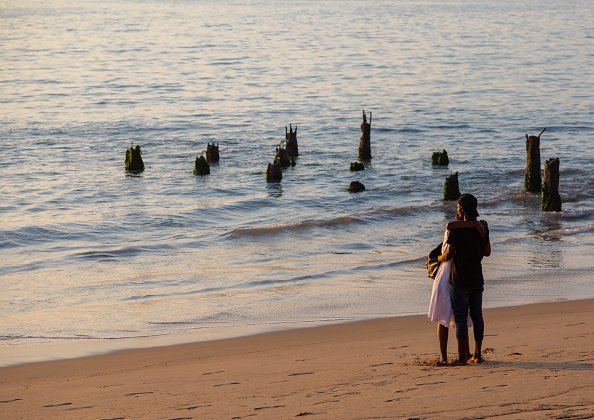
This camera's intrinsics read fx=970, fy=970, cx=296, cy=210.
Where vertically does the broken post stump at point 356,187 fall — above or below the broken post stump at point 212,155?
below

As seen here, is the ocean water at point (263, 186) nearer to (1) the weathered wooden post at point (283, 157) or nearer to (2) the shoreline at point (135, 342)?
(2) the shoreline at point (135, 342)

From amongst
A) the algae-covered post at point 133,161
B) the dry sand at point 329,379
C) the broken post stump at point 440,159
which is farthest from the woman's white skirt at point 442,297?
the broken post stump at point 440,159

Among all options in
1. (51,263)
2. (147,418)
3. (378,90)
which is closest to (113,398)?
(147,418)

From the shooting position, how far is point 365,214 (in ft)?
83.1

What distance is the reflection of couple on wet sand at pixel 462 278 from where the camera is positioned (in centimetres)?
1007

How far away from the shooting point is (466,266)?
10.1 metres

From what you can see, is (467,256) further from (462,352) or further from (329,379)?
(329,379)

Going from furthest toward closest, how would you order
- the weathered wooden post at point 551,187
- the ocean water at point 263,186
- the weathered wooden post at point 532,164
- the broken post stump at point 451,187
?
the broken post stump at point 451,187 < the weathered wooden post at point 532,164 < the weathered wooden post at point 551,187 < the ocean water at point 263,186

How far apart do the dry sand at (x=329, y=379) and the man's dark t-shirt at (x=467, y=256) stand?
3.11 feet

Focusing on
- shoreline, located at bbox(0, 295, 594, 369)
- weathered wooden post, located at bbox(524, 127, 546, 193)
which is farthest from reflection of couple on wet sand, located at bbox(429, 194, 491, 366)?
weathered wooden post, located at bbox(524, 127, 546, 193)

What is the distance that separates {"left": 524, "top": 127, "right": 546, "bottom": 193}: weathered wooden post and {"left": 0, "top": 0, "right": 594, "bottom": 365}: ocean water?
2.48 ft

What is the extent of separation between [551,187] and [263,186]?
29.4 feet

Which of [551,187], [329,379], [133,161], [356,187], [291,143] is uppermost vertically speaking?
[291,143]

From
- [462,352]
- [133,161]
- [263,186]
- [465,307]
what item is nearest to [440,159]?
[263,186]
